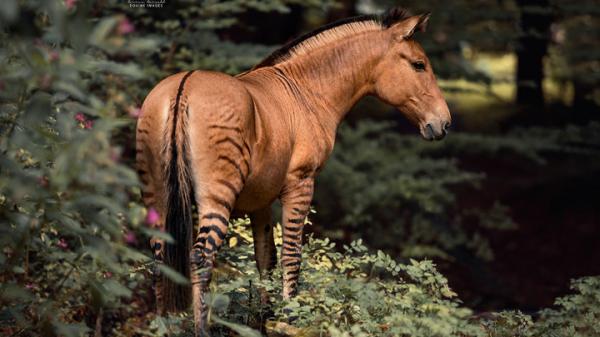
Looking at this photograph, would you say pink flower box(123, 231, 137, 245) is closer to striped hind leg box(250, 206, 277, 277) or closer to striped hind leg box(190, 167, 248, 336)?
striped hind leg box(190, 167, 248, 336)

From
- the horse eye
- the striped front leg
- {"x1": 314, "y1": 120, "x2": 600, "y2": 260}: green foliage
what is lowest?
{"x1": 314, "y1": 120, "x2": 600, "y2": 260}: green foliage

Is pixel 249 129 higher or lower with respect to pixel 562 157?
higher

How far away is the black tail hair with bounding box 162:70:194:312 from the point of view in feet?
16.0

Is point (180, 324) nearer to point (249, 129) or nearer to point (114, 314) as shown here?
point (249, 129)

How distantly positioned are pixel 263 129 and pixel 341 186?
706cm

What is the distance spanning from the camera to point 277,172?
5.48 m

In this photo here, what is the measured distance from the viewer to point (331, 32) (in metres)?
6.25

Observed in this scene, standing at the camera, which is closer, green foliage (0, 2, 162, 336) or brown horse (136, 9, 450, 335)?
green foliage (0, 2, 162, 336)

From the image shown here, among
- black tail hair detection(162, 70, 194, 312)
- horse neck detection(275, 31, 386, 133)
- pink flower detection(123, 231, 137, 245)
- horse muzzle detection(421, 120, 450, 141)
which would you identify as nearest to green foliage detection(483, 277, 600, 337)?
horse muzzle detection(421, 120, 450, 141)

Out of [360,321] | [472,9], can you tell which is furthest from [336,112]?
[472,9]

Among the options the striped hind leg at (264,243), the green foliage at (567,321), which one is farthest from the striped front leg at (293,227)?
the green foliage at (567,321)

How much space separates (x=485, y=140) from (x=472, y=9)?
8.18ft

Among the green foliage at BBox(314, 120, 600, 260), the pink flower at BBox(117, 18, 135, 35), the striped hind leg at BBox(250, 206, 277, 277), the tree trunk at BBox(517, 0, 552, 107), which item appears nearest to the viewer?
the pink flower at BBox(117, 18, 135, 35)

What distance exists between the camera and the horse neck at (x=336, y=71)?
6.16 meters
